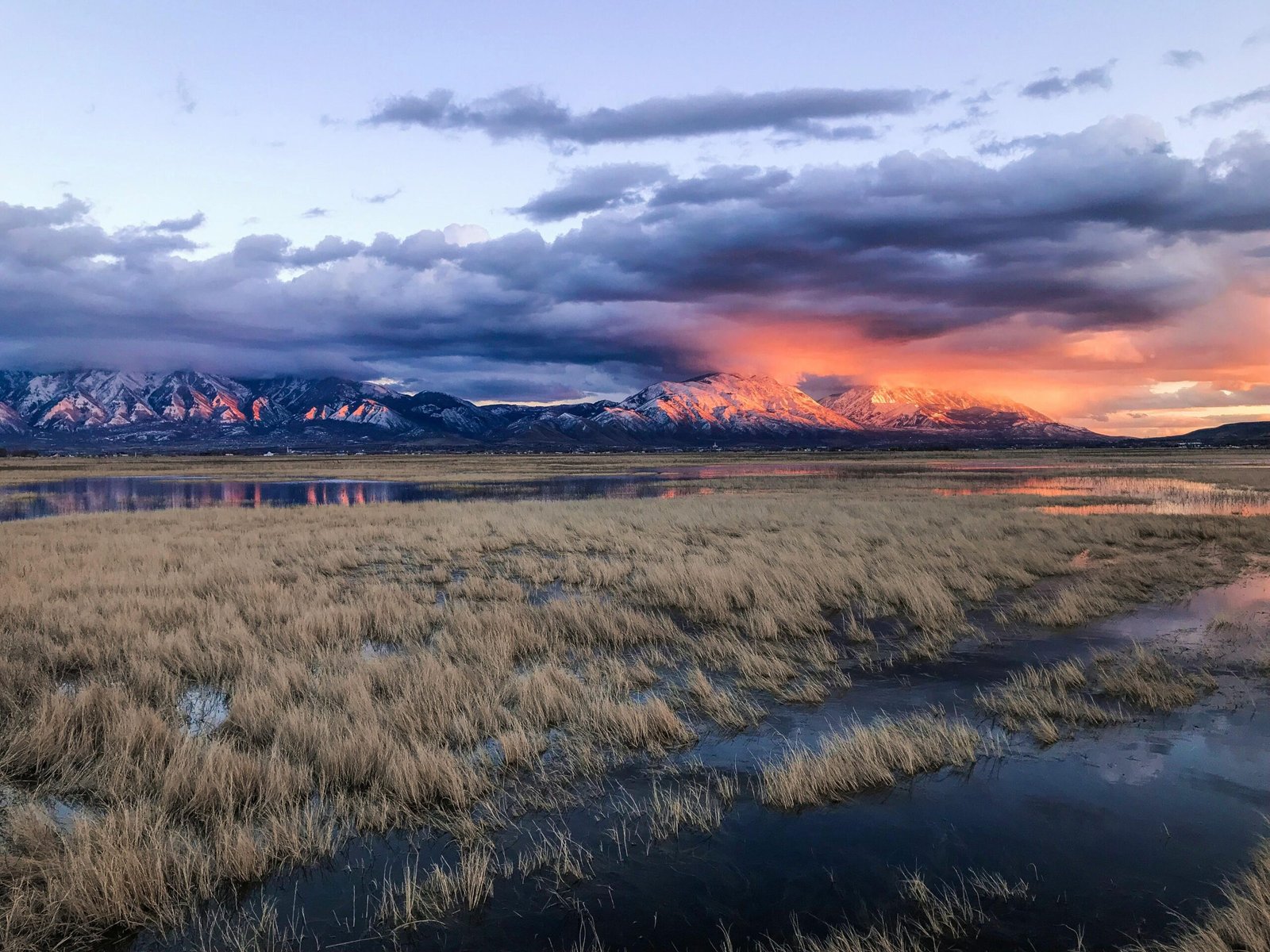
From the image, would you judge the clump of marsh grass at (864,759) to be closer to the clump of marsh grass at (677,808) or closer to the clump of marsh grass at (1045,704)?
the clump of marsh grass at (677,808)

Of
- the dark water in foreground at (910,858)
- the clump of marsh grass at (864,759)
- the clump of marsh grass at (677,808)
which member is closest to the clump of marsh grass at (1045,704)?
the dark water in foreground at (910,858)

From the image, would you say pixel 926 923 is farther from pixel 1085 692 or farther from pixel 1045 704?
pixel 1085 692

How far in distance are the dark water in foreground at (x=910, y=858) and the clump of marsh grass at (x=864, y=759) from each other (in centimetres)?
20

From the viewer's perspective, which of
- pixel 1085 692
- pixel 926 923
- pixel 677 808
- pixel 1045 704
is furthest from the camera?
pixel 1085 692

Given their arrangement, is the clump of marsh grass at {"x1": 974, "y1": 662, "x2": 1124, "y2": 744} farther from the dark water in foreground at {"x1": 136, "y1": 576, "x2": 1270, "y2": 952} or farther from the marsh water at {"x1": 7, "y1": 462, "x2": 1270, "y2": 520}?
the marsh water at {"x1": 7, "y1": 462, "x2": 1270, "y2": 520}

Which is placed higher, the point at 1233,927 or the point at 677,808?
the point at 1233,927

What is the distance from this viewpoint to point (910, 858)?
5.48 meters

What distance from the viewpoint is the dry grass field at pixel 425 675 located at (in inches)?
221

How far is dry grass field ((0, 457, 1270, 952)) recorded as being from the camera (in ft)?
18.4

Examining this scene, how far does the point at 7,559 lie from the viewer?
761 inches

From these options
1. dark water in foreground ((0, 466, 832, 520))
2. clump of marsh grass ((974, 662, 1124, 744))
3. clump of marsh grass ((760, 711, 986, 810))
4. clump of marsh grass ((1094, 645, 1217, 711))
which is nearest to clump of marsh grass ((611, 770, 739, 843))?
clump of marsh grass ((760, 711, 986, 810))

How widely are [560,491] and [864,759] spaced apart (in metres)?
44.4

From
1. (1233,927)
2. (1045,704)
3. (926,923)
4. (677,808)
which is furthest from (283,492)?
(1233,927)

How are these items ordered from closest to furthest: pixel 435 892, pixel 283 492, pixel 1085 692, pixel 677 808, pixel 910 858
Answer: pixel 435 892, pixel 910 858, pixel 677 808, pixel 1085 692, pixel 283 492
